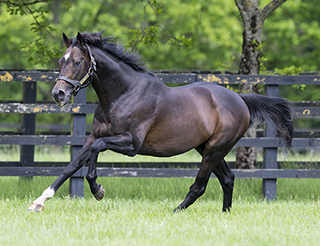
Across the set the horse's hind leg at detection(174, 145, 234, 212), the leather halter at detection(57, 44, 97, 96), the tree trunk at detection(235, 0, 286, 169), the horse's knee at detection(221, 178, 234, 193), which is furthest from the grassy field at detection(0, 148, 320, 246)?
the leather halter at detection(57, 44, 97, 96)

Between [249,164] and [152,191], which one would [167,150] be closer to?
[152,191]

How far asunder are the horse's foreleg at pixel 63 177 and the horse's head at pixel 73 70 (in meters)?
0.64

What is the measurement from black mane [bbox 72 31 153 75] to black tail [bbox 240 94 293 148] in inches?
59.3

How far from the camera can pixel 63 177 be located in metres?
4.37

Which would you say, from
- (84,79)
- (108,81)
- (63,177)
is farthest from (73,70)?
(63,177)

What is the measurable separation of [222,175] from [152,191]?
169 centimetres

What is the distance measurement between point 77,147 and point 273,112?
274 centimetres

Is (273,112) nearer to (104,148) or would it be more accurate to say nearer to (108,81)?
(108,81)

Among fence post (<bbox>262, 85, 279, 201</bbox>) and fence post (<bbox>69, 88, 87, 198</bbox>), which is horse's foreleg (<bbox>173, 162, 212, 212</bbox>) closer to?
fence post (<bbox>262, 85, 279, 201</bbox>)

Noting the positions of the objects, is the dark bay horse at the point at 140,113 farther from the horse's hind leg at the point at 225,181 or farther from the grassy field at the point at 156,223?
the grassy field at the point at 156,223

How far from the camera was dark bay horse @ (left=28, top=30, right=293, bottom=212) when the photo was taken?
4258 millimetres

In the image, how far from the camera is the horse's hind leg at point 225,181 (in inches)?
201

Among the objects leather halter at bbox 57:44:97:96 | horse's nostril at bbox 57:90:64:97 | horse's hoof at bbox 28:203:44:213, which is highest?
leather halter at bbox 57:44:97:96

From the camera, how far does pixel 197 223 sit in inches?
159
